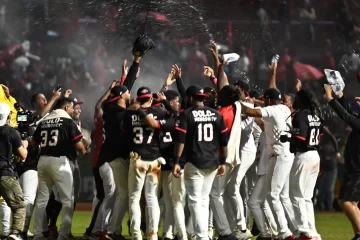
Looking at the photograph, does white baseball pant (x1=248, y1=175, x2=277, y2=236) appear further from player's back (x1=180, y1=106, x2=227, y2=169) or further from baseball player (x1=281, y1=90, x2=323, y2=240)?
player's back (x1=180, y1=106, x2=227, y2=169)

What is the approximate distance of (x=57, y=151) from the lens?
14.3 meters

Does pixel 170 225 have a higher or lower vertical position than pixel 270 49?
lower

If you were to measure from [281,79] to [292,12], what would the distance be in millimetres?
1652

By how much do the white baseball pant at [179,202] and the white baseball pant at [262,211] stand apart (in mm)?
1246

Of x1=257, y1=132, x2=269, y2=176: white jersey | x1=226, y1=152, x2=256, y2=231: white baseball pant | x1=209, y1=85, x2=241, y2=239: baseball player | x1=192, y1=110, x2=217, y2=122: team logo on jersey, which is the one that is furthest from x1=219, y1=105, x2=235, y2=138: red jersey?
x1=257, y1=132, x2=269, y2=176: white jersey

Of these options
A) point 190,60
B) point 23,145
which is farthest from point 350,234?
point 190,60

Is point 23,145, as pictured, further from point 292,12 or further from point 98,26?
point 292,12

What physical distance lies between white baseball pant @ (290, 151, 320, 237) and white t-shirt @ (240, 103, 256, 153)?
77 cm

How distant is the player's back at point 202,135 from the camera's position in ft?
43.9

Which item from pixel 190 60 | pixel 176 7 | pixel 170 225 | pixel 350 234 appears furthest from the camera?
pixel 190 60

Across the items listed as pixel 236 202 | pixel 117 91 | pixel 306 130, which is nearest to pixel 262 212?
pixel 236 202

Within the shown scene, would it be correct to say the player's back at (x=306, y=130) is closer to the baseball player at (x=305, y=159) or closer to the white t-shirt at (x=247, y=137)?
the baseball player at (x=305, y=159)

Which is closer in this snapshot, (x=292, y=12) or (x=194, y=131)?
(x=194, y=131)

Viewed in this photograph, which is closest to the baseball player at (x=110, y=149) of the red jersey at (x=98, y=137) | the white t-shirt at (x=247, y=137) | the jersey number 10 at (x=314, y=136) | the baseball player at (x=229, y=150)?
the red jersey at (x=98, y=137)
